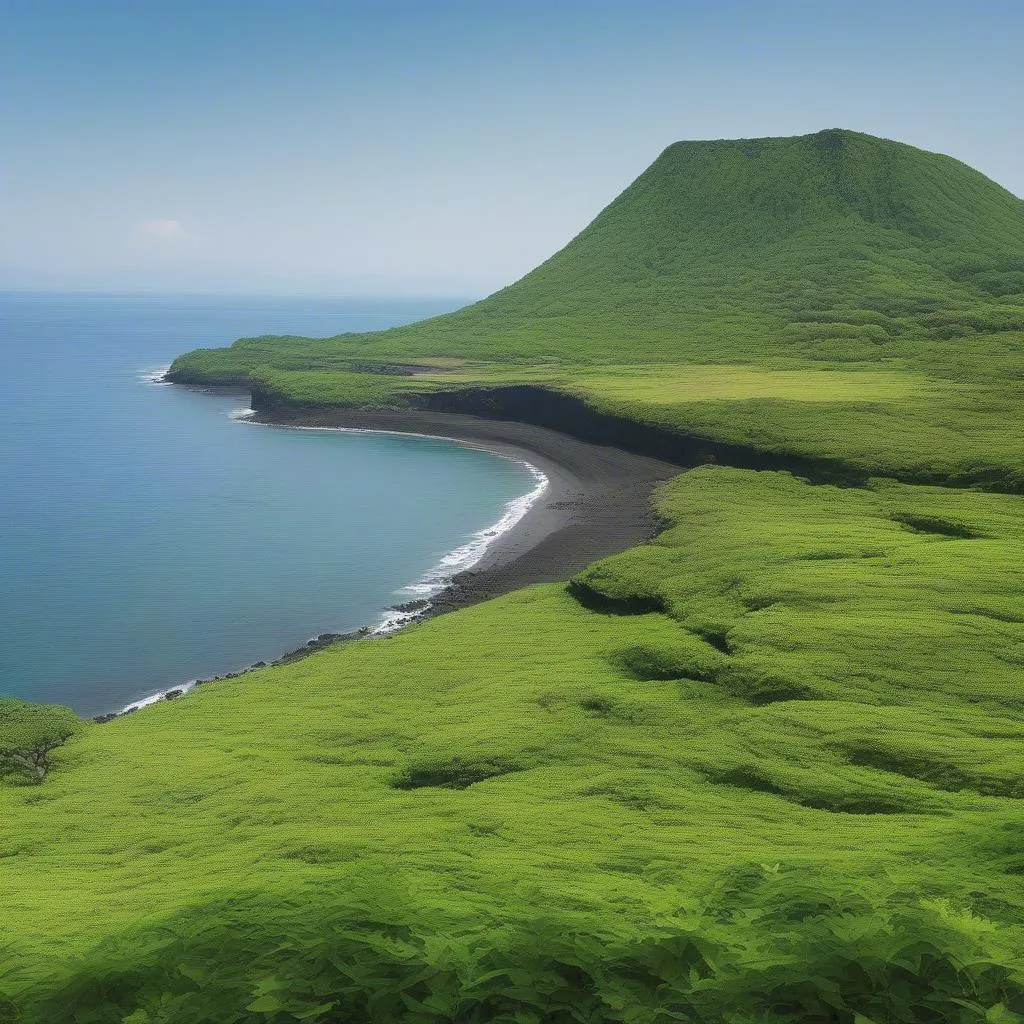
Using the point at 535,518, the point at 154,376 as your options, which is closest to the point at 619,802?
the point at 535,518

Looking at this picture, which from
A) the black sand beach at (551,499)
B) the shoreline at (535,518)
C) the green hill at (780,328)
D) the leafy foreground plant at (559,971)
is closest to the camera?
the leafy foreground plant at (559,971)

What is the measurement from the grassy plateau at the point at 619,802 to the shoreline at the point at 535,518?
391 cm

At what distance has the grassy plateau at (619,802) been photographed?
11.0 meters

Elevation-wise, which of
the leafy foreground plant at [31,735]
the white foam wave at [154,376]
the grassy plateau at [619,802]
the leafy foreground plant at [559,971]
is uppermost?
the white foam wave at [154,376]

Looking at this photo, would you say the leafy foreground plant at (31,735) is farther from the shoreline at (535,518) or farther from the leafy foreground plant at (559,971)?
the leafy foreground plant at (559,971)

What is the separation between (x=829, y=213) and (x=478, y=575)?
152609 millimetres

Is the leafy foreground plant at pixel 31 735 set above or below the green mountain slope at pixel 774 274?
below

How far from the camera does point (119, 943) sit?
1245 centimetres

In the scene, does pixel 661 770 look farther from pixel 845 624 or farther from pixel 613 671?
pixel 845 624

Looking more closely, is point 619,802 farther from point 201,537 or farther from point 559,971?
point 201,537

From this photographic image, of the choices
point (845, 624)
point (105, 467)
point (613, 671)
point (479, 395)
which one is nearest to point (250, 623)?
point (613, 671)

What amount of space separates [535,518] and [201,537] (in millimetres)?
19546

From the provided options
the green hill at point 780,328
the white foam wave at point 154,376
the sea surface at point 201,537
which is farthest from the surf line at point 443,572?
the white foam wave at point 154,376

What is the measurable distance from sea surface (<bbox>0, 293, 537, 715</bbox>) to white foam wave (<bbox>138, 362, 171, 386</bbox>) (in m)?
33.1
